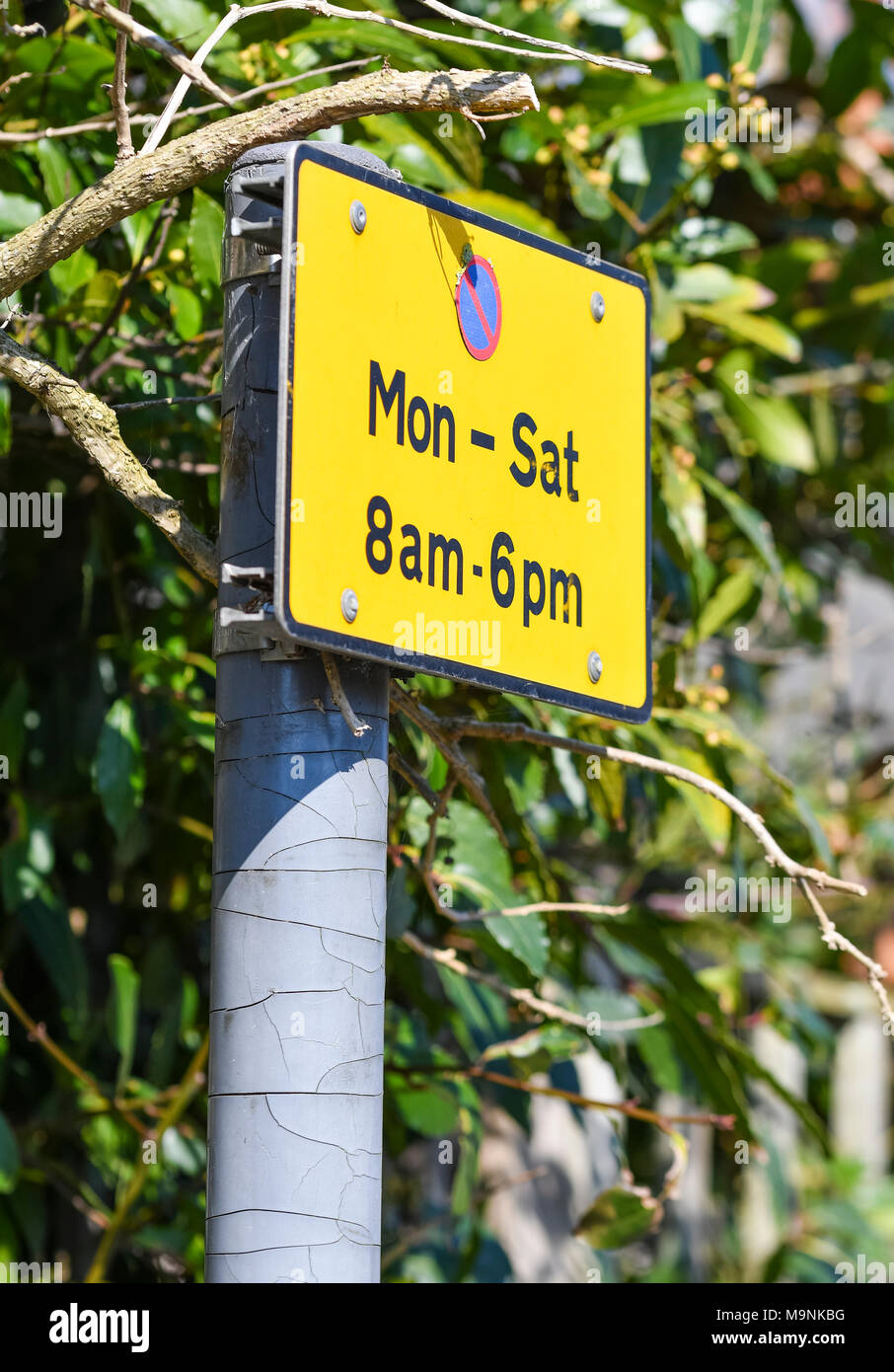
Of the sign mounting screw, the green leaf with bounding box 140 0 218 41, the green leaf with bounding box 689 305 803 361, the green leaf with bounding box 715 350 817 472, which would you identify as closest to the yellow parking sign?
the sign mounting screw

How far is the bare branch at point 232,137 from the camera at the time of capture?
124cm

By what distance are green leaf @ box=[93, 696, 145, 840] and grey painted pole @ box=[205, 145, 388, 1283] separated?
2.97ft

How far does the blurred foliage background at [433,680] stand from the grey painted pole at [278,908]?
0.46 metres

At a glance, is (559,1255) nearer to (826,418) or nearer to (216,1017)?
(826,418)

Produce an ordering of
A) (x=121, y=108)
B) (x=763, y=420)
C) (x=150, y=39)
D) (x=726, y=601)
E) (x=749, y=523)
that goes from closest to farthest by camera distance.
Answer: (x=150, y=39) → (x=121, y=108) → (x=749, y=523) → (x=726, y=601) → (x=763, y=420)

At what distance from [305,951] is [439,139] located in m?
1.52

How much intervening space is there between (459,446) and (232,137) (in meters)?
0.31

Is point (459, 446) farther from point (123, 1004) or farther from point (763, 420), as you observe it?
point (763, 420)

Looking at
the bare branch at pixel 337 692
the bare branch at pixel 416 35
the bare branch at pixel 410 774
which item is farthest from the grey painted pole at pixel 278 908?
the bare branch at pixel 410 774

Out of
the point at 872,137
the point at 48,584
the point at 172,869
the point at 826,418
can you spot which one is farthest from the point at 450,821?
the point at 872,137

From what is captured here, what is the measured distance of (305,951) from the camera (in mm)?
1173

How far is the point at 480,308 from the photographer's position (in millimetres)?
1310

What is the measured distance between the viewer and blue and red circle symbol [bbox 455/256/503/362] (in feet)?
4.25

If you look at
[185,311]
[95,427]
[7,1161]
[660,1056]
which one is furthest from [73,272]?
[660,1056]
